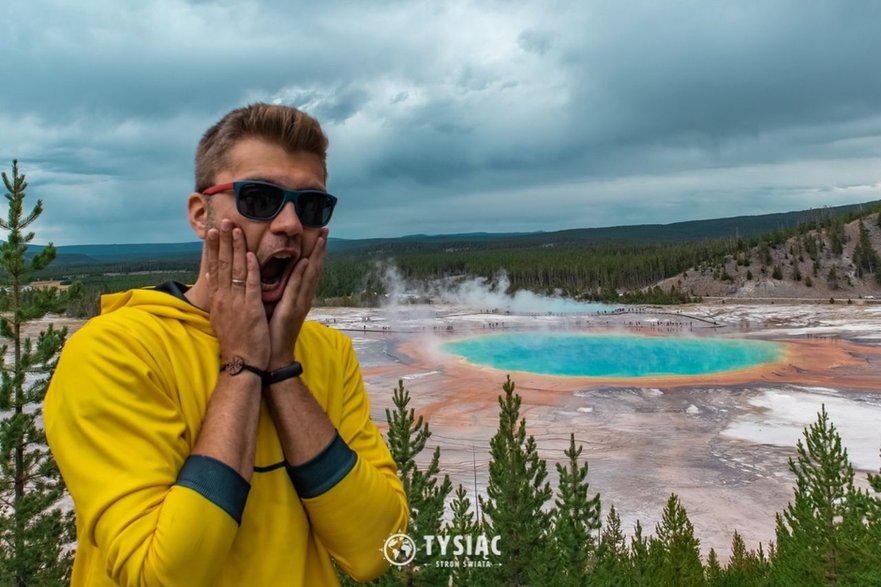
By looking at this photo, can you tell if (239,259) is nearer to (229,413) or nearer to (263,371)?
(263,371)

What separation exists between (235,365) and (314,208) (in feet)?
1.74

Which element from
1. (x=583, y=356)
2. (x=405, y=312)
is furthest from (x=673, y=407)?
(x=405, y=312)

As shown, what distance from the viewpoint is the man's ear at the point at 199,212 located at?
1.67 meters

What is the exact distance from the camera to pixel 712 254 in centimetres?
8975

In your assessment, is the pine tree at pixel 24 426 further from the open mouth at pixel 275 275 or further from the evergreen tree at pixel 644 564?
the open mouth at pixel 275 275

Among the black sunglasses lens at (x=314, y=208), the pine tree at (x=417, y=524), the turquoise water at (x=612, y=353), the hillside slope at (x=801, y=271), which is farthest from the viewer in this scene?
the hillside slope at (x=801, y=271)

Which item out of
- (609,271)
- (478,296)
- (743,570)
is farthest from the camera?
(609,271)

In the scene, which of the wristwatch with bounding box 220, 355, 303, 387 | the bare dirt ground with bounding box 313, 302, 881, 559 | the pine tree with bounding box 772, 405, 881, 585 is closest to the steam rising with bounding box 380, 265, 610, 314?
the bare dirt ground with bounding box 313, 302, 881, 559

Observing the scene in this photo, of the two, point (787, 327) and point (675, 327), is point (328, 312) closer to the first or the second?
point (675, 327)

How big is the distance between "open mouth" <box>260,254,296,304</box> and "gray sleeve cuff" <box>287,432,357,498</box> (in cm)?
44

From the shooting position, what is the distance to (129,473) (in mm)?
1311

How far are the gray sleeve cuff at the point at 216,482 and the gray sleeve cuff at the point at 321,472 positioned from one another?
212mm

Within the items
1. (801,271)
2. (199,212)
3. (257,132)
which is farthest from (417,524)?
(801,271)

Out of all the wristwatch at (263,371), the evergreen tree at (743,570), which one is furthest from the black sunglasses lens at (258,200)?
the evergreen tree at (743,570)
